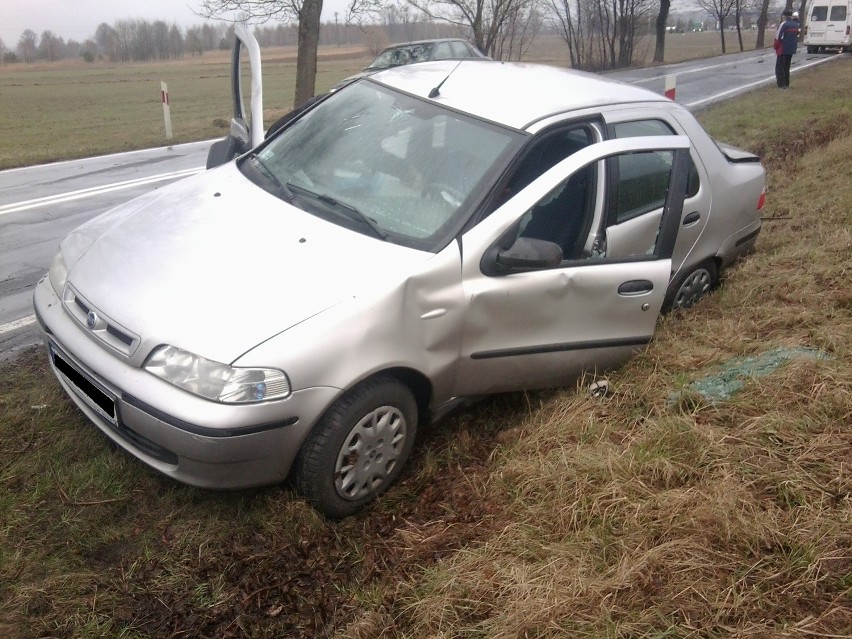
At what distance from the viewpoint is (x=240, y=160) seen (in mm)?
4441

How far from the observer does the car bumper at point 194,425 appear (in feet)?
9.12

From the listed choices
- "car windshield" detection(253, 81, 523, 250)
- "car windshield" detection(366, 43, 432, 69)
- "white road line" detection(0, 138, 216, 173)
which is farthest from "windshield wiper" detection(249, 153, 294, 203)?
"car windshield" detection(366, 43, 432, 69)

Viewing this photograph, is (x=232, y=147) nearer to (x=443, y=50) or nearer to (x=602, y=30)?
(x=443, y=50)

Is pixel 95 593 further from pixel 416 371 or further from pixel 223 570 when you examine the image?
pixel 416 371

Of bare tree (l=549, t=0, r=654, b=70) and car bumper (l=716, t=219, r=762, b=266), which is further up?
bare tree (l=549, t=0, r=654, b=70)

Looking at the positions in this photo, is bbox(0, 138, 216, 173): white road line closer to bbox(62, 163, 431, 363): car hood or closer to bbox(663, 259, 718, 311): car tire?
bbox(62, 163, 431, 363): car hood

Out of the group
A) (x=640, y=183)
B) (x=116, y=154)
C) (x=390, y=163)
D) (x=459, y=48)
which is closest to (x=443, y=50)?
(x=459, y=48)

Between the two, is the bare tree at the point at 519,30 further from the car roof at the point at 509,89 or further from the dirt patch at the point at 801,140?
the car roof at the point at 509,89

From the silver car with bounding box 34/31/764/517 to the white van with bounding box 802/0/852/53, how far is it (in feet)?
131

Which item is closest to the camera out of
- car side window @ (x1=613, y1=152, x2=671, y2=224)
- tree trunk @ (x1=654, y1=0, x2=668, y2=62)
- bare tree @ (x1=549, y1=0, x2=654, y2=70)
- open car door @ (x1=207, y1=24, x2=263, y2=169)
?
car side window @ (x1=613, y1=152, x2=671, y2=224)

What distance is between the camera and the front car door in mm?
3453

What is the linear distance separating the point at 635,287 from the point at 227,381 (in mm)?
2187

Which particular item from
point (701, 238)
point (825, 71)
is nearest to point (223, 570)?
point (701, 238)

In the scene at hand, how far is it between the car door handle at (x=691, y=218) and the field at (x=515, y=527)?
77cm
